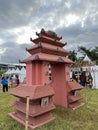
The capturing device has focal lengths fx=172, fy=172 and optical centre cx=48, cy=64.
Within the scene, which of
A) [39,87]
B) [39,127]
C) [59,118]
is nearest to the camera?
[39,127]

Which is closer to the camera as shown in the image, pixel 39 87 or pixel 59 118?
pixel 39 87

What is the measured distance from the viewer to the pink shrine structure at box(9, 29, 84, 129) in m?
4.45

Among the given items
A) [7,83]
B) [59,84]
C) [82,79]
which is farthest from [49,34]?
[82,79]

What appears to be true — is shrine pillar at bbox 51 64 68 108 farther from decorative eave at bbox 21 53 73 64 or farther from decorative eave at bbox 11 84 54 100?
decorative eave at bbox 11 84 54 100

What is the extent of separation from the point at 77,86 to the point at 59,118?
1.63 metres

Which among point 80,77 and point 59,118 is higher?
point 80,77

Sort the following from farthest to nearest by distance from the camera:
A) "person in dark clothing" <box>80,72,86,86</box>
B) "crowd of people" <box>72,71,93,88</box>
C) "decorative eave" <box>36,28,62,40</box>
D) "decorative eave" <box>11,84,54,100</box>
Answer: "person in dark clothing" <box>80,72,86,86</box>
"crowd of people" <box>72,71,93,88</box>
"decorative eave" <box>36,28,62,40</box>
"decorative eave" <box>11,84,54,100</box>

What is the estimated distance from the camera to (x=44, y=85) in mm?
4875

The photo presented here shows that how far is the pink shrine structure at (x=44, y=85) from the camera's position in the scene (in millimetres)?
4445

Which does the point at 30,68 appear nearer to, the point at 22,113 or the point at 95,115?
the point at 22,113

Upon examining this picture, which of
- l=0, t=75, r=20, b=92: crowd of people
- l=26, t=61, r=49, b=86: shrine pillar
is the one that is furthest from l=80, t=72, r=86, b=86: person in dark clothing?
l=26, t=61, r=49, b=86: shrine pillar

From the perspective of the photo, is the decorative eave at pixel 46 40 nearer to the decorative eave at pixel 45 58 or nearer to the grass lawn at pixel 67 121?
the decorative eave at pixel 45 58

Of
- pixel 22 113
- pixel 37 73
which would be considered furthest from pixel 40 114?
pixel 37 73

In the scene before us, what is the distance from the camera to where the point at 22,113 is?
4785 mm
